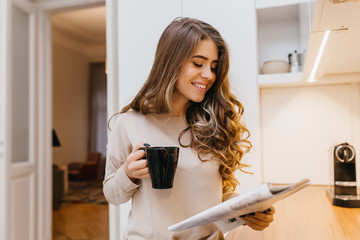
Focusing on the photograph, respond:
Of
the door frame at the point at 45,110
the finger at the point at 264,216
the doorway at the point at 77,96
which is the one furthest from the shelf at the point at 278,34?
the doorway at the point at 77,96

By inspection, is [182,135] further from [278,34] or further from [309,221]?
[278,34]

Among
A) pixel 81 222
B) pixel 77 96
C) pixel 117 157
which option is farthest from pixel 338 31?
pixel 77 96

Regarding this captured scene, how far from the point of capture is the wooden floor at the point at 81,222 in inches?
129

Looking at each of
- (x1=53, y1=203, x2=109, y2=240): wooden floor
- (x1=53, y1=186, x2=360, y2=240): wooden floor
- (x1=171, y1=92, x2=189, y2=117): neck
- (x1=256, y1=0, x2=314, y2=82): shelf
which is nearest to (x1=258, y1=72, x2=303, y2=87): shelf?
(x1=256, y1=0, x2=314, y2=82): shelf

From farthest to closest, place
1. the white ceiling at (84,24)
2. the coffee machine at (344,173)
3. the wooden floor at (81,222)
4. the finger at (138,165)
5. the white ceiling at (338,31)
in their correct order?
the white ceiling at (84,24), the wooden floor at (81,222), the coffee machine at (344,173), the finger at (138,165), the white ceiling at (338,31)

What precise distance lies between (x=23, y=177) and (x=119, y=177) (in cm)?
199

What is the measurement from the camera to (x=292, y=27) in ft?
6.25

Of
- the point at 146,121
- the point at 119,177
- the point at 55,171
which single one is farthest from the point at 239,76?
the point at 55,171

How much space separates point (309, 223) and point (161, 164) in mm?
701

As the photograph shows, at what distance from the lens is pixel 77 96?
25.0 ft

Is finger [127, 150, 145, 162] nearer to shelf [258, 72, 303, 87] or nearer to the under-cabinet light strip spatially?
the under-cabinet light strip

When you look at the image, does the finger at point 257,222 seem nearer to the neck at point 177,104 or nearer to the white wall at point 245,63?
the neck at point 177,104

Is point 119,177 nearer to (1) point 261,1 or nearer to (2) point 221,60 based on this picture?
(2) point 221,60

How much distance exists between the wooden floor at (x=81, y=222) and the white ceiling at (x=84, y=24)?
3197 millimetres
